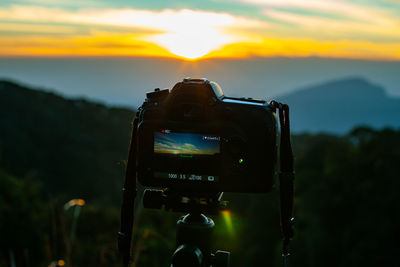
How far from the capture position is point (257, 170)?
2201 millimetres

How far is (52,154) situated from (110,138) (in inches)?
388

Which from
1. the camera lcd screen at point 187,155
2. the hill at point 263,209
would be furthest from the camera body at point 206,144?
the hill at point 263,209

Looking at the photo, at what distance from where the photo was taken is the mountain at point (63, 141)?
54.9 m

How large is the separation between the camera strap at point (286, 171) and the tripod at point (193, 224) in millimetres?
325

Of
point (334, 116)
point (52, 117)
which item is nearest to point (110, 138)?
point (52, 117)

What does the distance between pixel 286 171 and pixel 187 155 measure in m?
0.55

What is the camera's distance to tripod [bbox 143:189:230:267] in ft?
7.55

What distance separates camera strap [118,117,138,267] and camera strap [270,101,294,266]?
751mm

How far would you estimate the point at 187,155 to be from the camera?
7.13 feet

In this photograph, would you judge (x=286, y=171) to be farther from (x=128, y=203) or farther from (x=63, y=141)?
(x=63, y=141)

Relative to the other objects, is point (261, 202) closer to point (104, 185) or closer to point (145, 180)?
point (104, 185)

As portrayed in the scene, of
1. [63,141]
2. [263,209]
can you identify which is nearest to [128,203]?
[263,209]

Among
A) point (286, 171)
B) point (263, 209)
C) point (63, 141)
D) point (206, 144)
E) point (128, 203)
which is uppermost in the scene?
point (206, 144)

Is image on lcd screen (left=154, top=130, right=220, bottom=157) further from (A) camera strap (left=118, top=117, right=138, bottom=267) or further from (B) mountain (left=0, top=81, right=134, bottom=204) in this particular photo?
(B) mountain (left=0, top=81, right=134, bottom=204)
